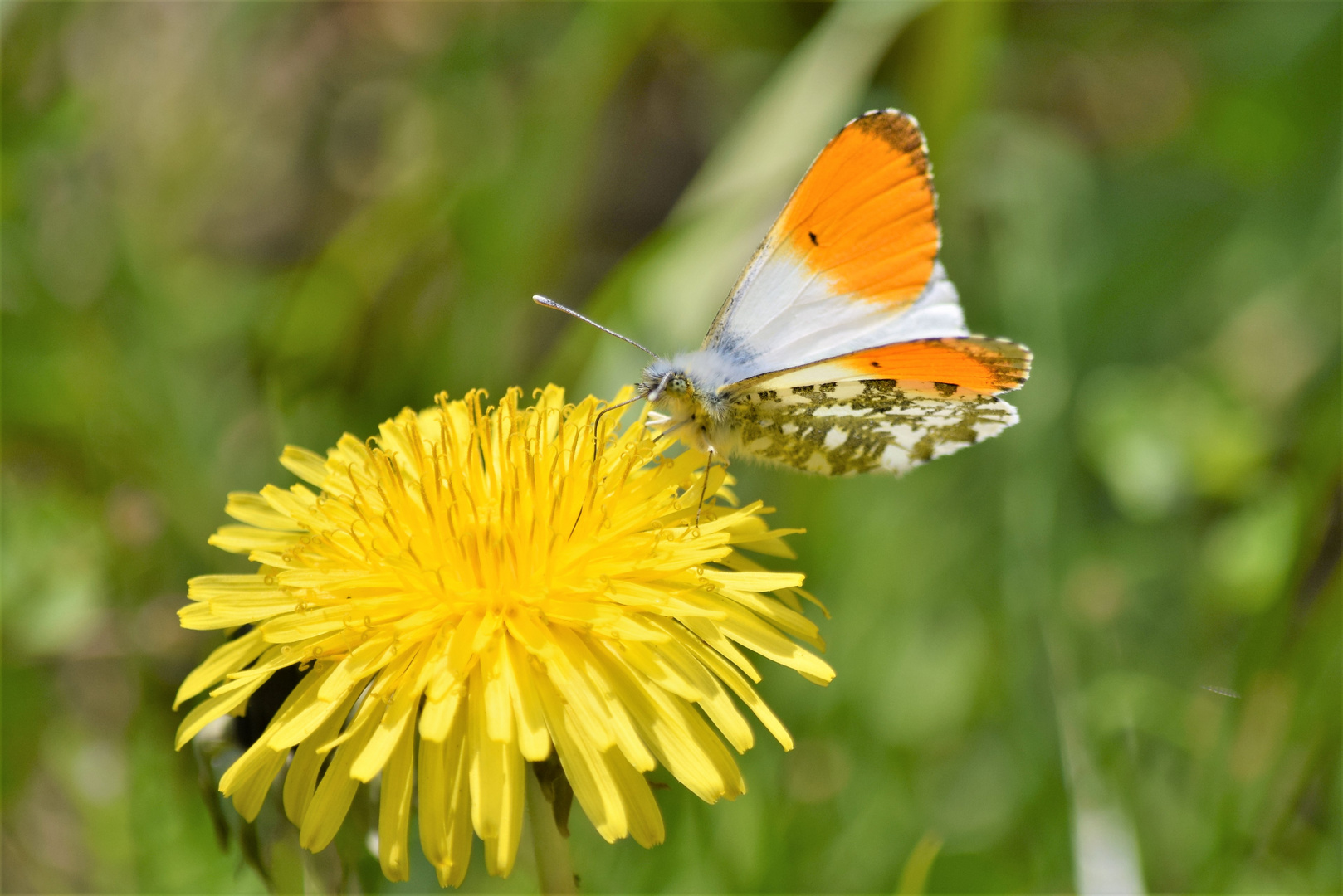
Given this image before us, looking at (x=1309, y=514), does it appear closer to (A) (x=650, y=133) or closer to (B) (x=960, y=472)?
(B) (x=960, y=472)

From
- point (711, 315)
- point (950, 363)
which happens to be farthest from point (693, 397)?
point (711, 315)

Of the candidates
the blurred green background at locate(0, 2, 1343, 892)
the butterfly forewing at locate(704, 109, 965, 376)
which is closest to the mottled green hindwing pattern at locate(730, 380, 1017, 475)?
the butterfly forewing at locate(704, 109, 965, 376)

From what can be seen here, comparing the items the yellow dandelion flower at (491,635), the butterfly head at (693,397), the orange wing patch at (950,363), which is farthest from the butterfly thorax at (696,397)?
the orange wing patch at (950,363)

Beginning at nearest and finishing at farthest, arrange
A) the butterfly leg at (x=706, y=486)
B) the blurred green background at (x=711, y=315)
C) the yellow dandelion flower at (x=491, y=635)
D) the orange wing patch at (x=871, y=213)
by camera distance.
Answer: the yellow dandelion flower at (x=491, y=635), the butterfly leg at (x=706, y=486), the orange wing patch at (x=871, y=213), the blurred green background at (x=711, y=315)

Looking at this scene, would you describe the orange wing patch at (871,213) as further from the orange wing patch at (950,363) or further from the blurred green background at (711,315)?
the blurred green background at (711,315)

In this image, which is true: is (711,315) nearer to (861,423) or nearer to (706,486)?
(861,423)
